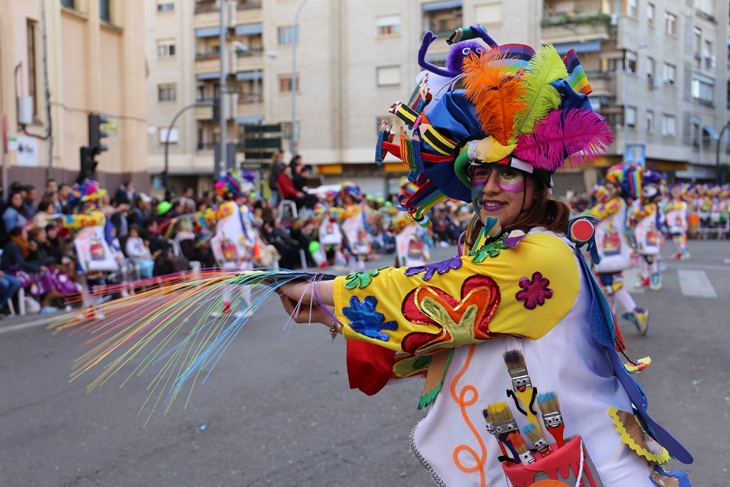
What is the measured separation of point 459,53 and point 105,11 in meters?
20.6

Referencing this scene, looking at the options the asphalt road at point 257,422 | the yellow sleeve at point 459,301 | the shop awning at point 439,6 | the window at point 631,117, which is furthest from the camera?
the window at point 631,117

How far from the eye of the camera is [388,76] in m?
42.5

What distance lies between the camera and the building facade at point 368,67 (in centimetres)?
4056

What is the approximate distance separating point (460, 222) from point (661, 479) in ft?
84.5

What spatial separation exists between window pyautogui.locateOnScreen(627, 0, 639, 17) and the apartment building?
95.1ft

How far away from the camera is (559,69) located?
2.16 m

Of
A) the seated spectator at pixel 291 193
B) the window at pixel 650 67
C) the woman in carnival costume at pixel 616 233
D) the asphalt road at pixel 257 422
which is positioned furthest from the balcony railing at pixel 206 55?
the asphalt road at pixel 257 422

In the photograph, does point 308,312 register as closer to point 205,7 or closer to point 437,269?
point 437,269

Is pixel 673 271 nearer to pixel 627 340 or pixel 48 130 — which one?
pixel 627 340

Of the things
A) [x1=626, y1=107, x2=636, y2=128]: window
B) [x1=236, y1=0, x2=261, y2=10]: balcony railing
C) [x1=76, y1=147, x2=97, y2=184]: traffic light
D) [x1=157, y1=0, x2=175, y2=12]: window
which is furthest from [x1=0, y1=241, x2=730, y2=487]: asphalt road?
[x1=157, y1=0, x2=175, y2=12]: window

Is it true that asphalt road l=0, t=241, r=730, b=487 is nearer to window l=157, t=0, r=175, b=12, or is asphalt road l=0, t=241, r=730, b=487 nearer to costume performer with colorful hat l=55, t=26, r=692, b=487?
costume performer with colorful hat l=55, t=26, r=692, b=487

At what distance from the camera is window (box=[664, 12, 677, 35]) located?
45.6m

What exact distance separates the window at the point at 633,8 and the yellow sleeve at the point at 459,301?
141 ft

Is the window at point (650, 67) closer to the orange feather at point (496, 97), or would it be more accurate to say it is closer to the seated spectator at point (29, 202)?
the seated spectator at point (29, 202)
